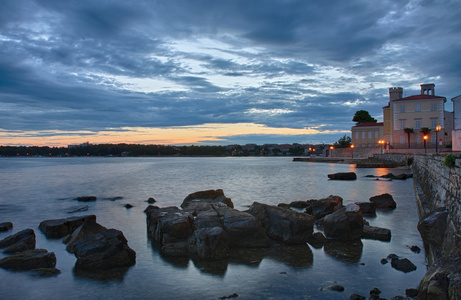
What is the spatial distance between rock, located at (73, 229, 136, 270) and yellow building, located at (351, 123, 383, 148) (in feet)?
249

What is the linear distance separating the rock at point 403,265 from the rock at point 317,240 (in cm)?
229

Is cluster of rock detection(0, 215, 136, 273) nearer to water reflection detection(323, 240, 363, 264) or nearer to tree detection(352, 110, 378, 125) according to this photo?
water reflection detection(323, 240, 363, 264)

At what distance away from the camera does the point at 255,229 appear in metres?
10.1

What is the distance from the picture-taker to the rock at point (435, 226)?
24.9 feet

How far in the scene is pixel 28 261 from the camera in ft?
28.7

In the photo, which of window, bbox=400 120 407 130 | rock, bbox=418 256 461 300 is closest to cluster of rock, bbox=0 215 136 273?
rock, bbox=418 256 461 300

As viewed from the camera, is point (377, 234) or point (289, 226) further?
point (377, 234)

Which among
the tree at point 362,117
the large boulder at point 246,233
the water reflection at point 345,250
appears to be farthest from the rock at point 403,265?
the tree at point 362,117

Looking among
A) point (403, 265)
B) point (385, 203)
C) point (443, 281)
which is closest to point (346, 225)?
point (403, 265)

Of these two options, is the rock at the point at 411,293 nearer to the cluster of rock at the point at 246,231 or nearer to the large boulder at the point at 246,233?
the cluster of rock at the point at 246,231

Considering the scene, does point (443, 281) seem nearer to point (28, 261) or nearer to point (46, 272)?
point (46, 272)

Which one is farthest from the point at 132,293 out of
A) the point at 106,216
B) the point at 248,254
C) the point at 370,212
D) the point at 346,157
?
the point at 346,157

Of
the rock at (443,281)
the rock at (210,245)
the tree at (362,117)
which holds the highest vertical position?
the tree at (362,117)

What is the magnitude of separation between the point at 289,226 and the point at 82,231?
6.74 meters
